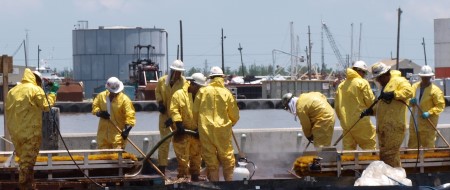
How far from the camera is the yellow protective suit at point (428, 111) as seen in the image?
55.7 feet

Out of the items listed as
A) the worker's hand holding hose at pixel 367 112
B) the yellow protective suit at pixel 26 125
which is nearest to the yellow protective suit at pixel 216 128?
the worker's hand holding hose at pixel 367 112

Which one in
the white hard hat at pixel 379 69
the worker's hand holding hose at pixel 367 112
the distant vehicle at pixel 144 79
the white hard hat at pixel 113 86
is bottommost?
the distant vehicle at pixel 144 79

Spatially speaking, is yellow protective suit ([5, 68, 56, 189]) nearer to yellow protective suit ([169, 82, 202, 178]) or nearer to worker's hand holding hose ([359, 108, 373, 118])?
yellow protective suit ([169, 82, 202, 178])

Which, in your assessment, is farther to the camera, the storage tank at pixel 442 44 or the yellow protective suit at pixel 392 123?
the storage tank at pixel 442 44

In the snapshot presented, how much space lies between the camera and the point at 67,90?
6222cm

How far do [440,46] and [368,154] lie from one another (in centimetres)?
6413

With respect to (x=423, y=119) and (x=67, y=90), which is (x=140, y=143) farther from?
(x=67, y=90)

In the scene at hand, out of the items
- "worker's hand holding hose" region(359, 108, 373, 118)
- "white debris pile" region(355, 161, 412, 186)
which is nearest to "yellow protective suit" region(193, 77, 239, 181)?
"worker's hand holding hose" region(359, 108, 373, 118)

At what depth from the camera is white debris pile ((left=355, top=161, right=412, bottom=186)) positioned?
515 inches

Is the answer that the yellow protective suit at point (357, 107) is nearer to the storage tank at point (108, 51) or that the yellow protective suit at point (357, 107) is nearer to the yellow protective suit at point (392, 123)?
the yellow protective suit at point (392, 123)

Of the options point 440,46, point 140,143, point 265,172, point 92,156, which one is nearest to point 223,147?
point 92,156

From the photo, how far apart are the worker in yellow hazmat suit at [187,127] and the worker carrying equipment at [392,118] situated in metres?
2.59

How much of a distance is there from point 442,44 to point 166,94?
63.2 metres

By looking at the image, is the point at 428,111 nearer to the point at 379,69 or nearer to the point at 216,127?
the point at 379,69
